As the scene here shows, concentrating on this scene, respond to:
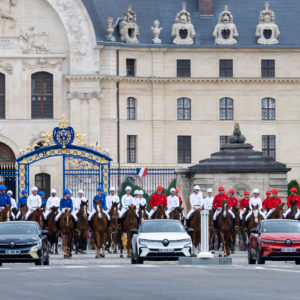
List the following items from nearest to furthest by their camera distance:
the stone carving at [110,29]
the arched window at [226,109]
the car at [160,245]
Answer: the car at [160,245] < the stone carving at [110,29] < the arched window at [226,109]

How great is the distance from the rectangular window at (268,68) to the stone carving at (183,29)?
5340mm

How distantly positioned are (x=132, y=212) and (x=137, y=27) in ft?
155

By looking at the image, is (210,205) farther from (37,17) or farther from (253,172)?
(37,17)

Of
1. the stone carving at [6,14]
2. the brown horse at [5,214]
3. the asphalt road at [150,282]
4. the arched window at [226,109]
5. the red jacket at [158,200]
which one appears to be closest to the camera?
the asphalt road at [150,282]

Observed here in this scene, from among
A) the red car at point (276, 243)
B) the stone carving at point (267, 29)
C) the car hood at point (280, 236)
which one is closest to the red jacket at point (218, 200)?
the red car at point (276, 243)

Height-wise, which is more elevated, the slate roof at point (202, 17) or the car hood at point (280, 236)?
the slate roof at point (202, 17)

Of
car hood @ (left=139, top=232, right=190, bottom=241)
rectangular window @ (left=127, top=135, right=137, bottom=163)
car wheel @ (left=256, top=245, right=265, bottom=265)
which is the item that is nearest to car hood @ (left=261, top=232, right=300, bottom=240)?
car wheel @ (left=256, top=245, right=265, bottom=265)

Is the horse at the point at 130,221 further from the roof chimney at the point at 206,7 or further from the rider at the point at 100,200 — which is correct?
the roof chimney at the point at 206,7

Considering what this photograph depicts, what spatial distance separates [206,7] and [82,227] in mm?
50975

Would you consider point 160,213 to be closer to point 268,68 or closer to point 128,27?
point 128,27

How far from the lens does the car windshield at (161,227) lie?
4178 cm

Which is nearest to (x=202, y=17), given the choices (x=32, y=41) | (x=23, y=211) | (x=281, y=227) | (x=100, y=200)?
(x=32, y=41)

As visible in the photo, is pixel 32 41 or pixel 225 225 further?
pixel 32 41

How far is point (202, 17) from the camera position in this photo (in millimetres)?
97062
